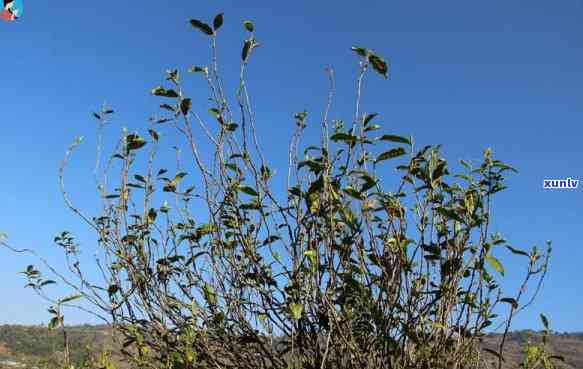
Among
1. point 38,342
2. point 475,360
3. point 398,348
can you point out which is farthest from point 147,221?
point 38,342

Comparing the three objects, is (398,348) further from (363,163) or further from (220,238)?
(220,238)

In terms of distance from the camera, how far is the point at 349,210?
10.4ft

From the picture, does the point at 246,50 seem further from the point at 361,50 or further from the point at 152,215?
the point at 152,215

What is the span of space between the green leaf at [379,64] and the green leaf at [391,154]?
44 cm

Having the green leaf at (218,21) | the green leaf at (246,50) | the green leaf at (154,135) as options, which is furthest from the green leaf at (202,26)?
the green leaf at (154,135)

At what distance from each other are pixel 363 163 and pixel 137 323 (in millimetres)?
2237

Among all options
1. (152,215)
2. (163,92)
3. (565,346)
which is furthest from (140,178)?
(565,346)

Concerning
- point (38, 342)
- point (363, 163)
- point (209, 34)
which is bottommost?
point (38, 342)

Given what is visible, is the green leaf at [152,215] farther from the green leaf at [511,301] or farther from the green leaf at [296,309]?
the green leaf at [511,301]

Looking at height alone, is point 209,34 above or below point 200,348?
above

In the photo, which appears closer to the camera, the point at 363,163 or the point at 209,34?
the point at 363,163

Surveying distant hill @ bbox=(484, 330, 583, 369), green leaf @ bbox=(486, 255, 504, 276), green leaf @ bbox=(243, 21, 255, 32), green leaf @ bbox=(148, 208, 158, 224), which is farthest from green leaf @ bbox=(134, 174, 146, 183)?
distant hill @ bbox=(484, 330, 583, 369)

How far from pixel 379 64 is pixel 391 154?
0.53m

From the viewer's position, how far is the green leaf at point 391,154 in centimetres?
292
